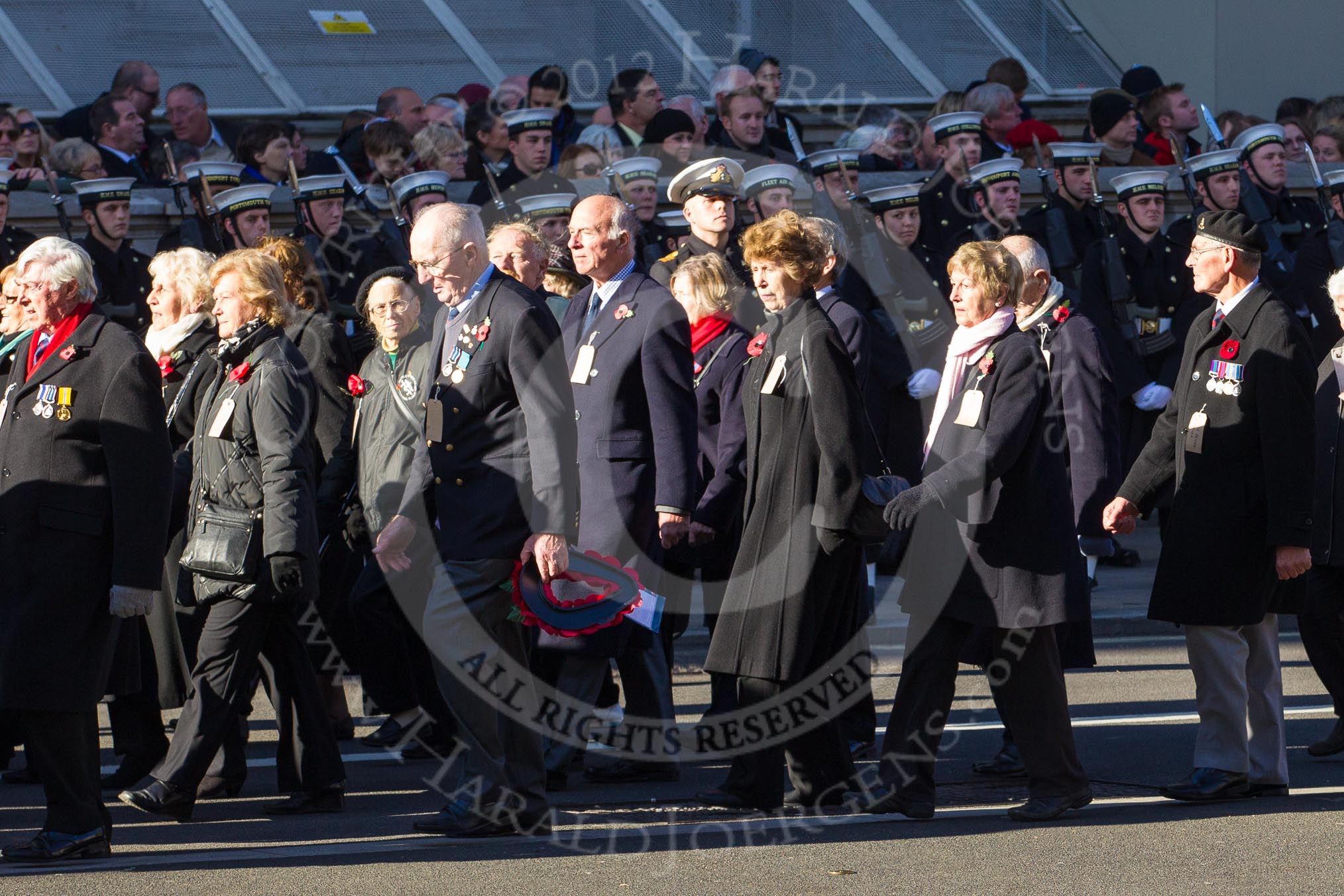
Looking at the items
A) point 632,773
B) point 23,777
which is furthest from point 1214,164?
point 23,777

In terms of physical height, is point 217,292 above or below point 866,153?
below

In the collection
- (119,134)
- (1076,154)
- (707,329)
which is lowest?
(707,329)

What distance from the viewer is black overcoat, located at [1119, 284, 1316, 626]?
655 centimetres

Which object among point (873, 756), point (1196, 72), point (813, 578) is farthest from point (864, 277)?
point (1196, 72)

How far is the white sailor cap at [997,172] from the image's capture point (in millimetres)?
11531

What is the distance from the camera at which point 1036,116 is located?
15.7m

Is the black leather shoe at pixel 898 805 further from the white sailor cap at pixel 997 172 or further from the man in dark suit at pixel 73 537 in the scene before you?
the white sailor cap at pixel 997 172

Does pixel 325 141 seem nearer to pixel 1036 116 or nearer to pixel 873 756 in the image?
pixel 1036 116

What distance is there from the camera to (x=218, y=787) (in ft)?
22.7

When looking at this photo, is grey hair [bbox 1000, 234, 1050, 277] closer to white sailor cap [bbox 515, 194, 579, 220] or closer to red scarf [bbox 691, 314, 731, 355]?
red scarf [bbox 691, 314, 731, 355]

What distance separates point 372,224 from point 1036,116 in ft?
21.5

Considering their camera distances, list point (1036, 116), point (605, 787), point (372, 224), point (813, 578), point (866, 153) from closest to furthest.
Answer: point (813, 578) < point (605, 787) < point (372, 224) < point (866, 153) < point (1036, 116)

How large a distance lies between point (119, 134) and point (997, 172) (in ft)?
16.3

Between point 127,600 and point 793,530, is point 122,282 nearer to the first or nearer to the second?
point 127,600
